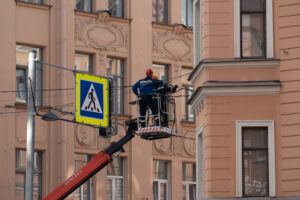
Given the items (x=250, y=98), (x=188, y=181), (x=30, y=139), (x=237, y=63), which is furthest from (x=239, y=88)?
(x=188, y=181)

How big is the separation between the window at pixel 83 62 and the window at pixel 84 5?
1693mm

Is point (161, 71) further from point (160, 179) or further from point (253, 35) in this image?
point (253, 35)

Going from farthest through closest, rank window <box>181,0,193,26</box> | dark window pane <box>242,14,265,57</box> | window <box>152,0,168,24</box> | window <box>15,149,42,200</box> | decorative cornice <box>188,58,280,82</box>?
window <box>181,0,193,26</box>
window <box>152,0,168,24</box>
window <box>15,149,42,200</box>
dark window pane <box>242,14,265,57</box>
decorative cornice <box>188,58,280,82</box>

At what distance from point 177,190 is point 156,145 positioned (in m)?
2.06

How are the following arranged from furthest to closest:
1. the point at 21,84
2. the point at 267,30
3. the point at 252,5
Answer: the point at 21,84 → the point at 252,5 → the point at 267,30

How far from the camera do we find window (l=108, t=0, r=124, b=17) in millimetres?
46438

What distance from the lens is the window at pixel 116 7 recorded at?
46.4 meters

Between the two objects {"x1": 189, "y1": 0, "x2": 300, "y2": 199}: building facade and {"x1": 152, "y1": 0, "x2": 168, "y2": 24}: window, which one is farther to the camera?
{"x1": 152, "y1": 0, "x2": 168, "y2": 24}: window

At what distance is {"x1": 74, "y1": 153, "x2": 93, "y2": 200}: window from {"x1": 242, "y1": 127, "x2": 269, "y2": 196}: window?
14425 millimetres

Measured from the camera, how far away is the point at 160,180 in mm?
47469

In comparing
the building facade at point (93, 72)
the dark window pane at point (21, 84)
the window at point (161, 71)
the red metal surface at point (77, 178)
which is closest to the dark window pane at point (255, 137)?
the red metal surface at point (77, 178)

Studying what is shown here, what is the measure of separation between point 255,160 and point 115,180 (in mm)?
A: 15547

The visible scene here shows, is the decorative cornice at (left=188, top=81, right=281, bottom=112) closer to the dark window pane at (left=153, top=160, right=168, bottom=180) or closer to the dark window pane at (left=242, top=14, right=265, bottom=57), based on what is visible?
the dark window pane at (left=242, top=14, right=265, bottom=57)

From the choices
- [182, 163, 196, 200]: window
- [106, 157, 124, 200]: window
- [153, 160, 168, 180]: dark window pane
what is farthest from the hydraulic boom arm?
[182, 163, 196, 200]: window
